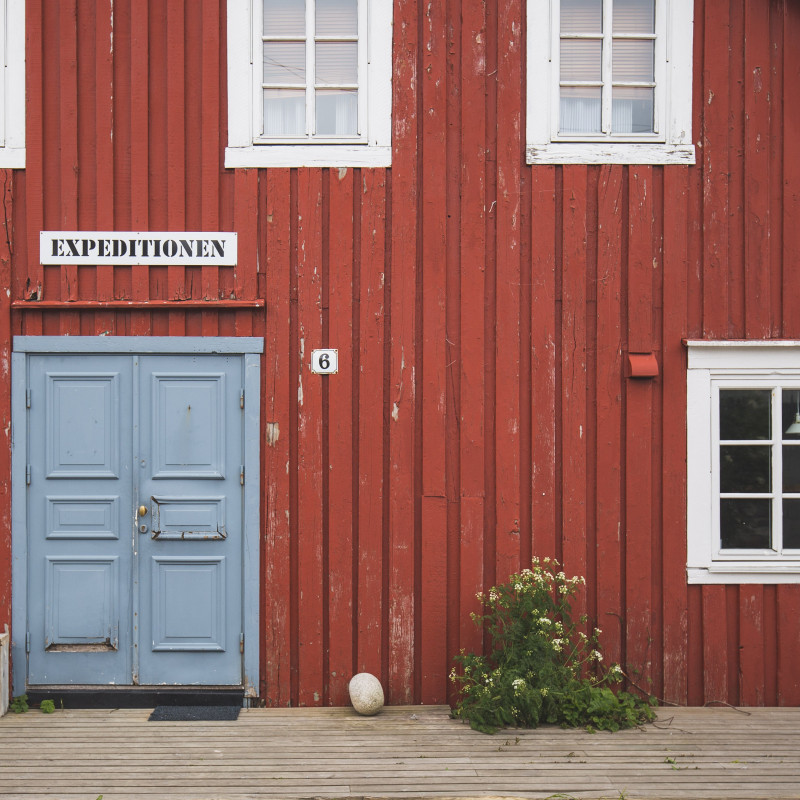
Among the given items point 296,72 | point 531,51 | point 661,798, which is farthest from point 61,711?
point 531,51

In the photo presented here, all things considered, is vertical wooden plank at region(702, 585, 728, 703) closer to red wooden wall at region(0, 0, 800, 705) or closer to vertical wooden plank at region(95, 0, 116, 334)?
red wooden wall at region(0, 0, 800, 705)

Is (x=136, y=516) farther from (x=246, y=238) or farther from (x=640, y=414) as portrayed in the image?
(x=640, y=414)

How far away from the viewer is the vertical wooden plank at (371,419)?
522 cm

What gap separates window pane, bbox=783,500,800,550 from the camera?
17.5 ft

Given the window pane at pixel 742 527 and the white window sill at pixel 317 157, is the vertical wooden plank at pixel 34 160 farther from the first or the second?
the window pane at pixel 742 527

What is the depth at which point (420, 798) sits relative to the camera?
3.95m

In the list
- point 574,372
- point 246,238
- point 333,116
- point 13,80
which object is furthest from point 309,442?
point 13,80

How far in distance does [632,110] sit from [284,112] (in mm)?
2577

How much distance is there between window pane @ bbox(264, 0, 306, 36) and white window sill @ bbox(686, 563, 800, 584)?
4870 mm

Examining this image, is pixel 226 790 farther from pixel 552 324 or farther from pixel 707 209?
pixel 707 209

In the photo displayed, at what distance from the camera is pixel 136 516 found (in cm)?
524

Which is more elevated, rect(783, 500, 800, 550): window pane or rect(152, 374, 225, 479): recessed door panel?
rect(152, 374, 225, 479): recessed door panel

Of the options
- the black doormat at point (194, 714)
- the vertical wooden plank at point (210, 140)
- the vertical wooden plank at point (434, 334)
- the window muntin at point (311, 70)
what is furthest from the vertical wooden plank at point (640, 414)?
the black doormat at point (194, 714)

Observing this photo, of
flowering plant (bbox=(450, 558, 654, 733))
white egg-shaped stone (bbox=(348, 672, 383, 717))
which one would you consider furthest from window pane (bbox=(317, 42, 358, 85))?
white egg-shaped stone (bbox=(348, 672, 383, 717))
